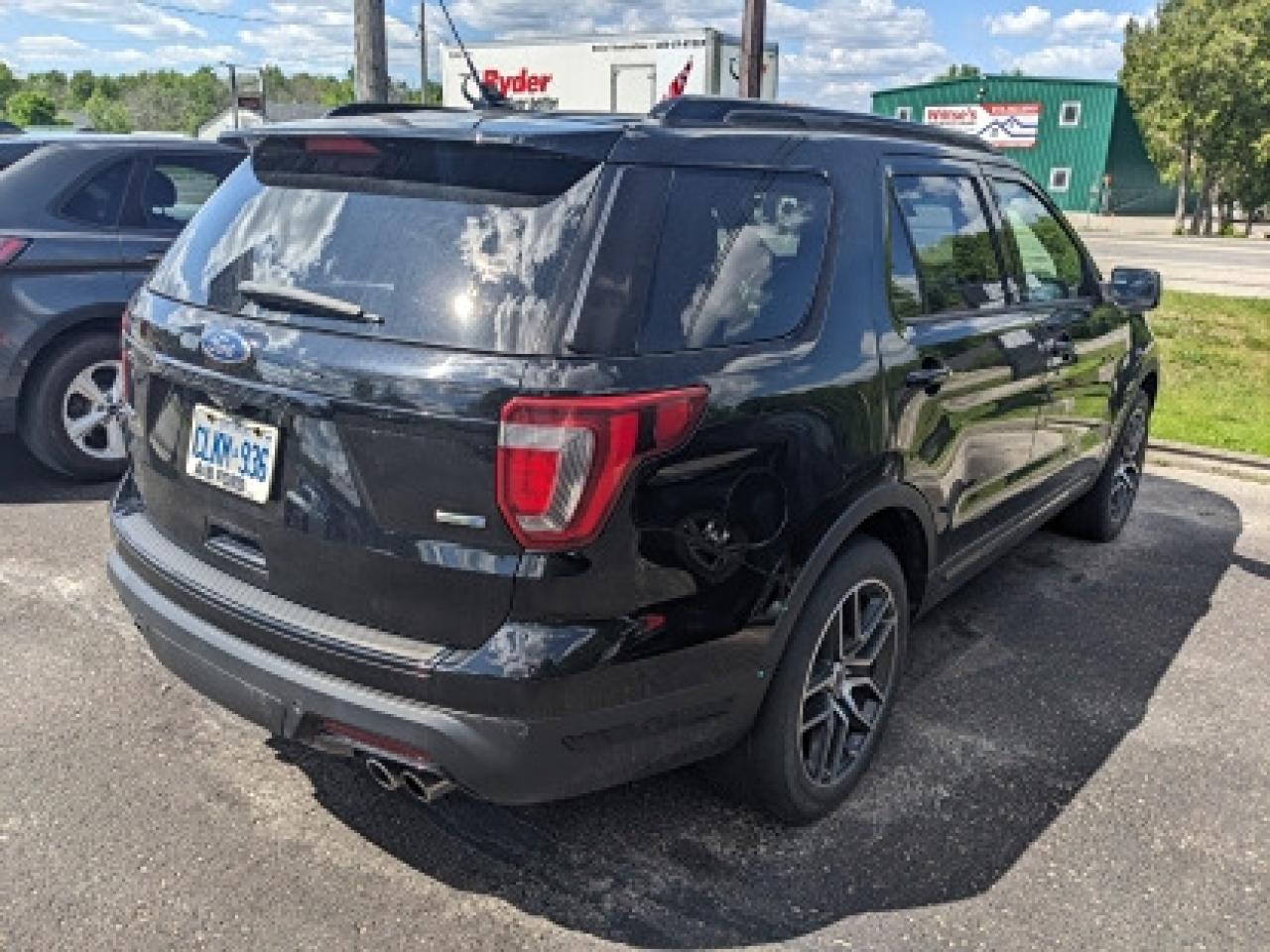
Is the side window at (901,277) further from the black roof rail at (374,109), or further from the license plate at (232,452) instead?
the license plate at (232,452)

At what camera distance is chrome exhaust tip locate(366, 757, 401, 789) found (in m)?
2.27

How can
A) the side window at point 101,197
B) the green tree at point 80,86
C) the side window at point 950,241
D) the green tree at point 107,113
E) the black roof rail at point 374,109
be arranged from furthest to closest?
the green tree at point 80,86
the green tree at point 107,113
the side window at point 101,197
the side window at point 950,241
the black roof rail at point 374,109

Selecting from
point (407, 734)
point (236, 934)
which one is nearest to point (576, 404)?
point (407, 734)

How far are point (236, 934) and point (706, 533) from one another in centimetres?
137

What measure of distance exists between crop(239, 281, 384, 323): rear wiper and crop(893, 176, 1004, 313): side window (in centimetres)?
162

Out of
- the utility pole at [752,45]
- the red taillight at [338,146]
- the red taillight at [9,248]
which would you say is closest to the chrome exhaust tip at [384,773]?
the red taillight at [338,146]

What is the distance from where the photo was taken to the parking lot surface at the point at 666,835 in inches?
96.7

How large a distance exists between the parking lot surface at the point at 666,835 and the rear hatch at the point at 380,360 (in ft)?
2.45

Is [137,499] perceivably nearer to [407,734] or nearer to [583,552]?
[407,734]

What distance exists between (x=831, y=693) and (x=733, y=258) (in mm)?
1221

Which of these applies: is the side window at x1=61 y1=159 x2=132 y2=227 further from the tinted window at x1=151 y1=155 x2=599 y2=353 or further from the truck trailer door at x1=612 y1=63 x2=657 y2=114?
the truck trailer door at x1=612 y1=63 x2=657 y2=114

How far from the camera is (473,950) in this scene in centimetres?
235

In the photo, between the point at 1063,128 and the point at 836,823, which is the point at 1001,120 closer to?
the point at 1063,128

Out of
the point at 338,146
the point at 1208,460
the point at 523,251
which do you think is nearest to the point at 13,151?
the point at 338,146
